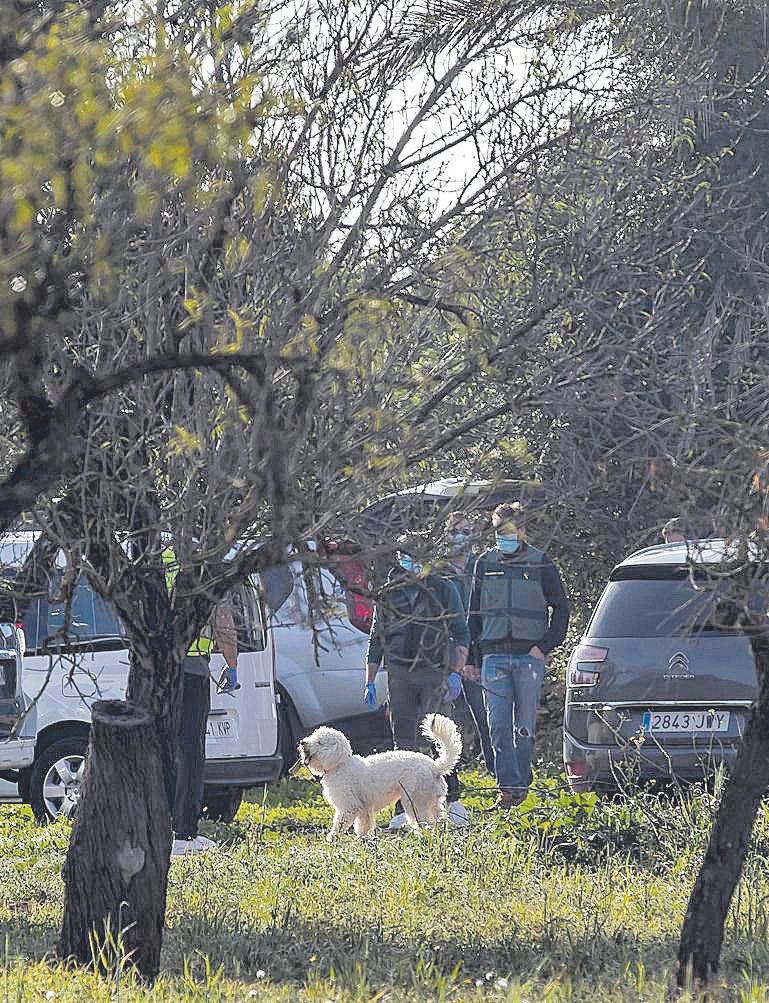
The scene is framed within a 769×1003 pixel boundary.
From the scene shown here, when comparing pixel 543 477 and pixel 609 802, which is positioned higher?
pixel 543 477

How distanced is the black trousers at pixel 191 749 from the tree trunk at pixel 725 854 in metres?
4.78

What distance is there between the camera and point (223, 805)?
12445 millimetres

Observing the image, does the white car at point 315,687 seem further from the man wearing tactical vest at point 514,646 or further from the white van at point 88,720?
the man wearing tactical vest at point 514,646

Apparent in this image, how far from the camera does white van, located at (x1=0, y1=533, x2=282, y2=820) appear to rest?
11.6 meters

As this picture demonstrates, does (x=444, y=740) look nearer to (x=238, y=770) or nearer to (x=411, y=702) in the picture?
(x=411, y=702)

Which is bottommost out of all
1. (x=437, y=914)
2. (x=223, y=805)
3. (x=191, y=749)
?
(x=437, y=914)

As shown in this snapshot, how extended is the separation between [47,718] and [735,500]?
7.26m

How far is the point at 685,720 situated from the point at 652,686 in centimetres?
28

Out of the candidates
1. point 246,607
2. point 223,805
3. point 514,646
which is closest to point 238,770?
point 223,805

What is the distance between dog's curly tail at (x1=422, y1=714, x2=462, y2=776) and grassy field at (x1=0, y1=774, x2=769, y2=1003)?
385 millimetres

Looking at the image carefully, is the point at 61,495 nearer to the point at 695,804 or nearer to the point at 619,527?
the point at 695,804

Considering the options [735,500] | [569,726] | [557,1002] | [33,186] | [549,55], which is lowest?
[557,1002]

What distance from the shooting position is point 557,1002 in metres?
5.70

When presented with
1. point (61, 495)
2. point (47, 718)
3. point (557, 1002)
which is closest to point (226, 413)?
point (61, 495)
